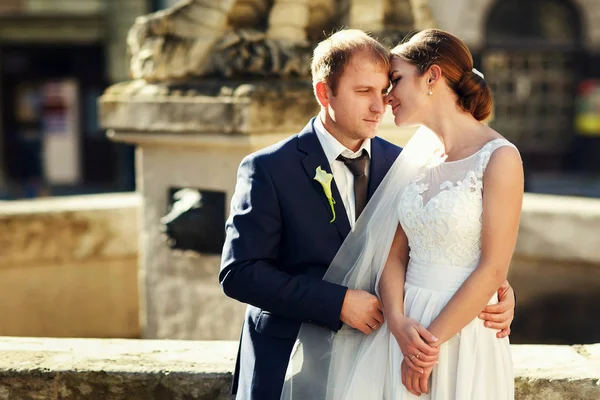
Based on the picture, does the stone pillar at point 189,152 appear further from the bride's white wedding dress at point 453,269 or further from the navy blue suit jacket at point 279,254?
the bride's white wedding dress at point 453,269

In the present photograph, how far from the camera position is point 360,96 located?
2.50m

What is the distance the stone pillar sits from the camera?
3941 mm

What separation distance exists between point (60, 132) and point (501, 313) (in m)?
Result: 16.4

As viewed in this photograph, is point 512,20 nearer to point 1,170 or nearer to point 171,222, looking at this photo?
point 1,170

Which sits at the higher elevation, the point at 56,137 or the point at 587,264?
the point at 587,264

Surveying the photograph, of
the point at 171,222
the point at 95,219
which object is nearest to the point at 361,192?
the point at 171,222

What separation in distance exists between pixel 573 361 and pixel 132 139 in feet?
7.67

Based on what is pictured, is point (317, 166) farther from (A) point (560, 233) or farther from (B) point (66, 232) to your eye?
(B) point (66, 232)

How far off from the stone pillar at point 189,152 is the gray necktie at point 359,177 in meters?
1.27

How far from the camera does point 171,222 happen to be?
4.22 meters

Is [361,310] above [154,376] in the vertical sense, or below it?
above

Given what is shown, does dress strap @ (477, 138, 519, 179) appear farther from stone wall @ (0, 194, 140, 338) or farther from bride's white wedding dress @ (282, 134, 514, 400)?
stone wall @ (0, 194, 140, 338)

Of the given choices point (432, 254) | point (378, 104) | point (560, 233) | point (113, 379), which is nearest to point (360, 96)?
point (378, 104)

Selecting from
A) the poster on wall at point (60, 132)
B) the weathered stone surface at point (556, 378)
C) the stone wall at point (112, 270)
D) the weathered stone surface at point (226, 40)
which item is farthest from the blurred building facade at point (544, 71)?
the weathered stone surface at point (556, 378)
